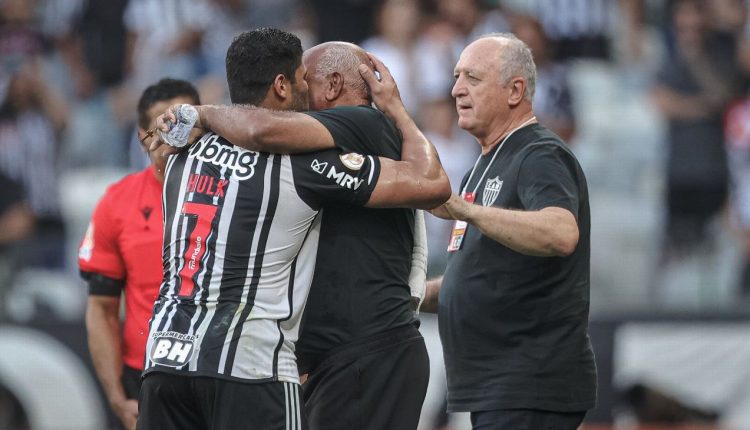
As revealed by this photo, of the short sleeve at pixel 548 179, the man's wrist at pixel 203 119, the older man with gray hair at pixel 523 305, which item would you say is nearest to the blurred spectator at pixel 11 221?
the older man with gray hair at pixel 523 305

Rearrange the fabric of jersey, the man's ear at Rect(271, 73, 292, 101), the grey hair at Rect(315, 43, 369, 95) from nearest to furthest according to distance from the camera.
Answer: the man's ear at Rect(271, 73, 292, 101) → the grey hair at Rect(315, 43, 369, 95) → the fabric of jersey

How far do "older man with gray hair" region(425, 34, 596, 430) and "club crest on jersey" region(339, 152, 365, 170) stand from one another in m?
0.57

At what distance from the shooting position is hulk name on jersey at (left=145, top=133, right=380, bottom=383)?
403cm

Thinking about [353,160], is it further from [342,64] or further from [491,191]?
[491,191]

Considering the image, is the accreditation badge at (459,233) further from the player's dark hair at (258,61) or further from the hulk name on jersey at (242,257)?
the player's dark hair at (258,61)

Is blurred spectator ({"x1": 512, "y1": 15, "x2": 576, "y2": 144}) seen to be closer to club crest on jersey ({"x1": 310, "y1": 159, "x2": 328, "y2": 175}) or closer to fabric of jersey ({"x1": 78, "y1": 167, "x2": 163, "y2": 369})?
fabric of jersey ({"x1": 78, "y1": 167, "x2": 163, "y2": 369})

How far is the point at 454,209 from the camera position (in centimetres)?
441

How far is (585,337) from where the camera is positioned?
487 cm

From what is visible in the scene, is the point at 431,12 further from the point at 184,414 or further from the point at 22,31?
the point at 184,414

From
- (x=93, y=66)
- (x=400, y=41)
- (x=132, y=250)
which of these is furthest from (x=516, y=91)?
(x=93, y=66)

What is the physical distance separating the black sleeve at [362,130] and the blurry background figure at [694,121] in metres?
5.42

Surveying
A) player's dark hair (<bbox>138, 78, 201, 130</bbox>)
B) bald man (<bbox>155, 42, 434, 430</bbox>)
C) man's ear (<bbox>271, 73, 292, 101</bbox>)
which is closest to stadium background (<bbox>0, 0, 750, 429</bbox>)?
player's dark hair (<bbox>138, 78, 201, 130</bbox>)

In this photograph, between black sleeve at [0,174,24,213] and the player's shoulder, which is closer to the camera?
the player's shoulder

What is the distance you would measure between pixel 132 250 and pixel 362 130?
1.55m
